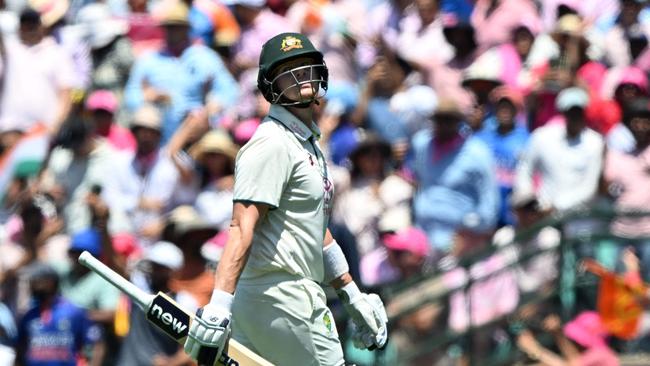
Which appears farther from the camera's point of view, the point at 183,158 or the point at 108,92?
the point at 108,92

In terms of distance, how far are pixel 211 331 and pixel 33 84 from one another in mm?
7529

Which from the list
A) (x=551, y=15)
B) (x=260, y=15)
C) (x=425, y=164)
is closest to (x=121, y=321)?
(x=425, y=164)

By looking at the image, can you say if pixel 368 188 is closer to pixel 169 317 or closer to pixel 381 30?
pixel 381 30

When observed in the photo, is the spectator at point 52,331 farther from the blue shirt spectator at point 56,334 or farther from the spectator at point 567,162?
the spectator at point 567,162

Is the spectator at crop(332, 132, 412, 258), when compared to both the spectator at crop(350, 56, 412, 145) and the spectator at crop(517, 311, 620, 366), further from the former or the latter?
the spectator at crop(517, 311, 620, 366)

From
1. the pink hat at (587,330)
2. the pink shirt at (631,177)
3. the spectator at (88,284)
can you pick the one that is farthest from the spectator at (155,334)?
the pink shirt at (631,177)

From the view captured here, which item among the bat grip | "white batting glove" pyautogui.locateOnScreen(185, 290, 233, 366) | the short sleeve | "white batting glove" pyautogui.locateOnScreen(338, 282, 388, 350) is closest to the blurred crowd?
"white batting glove" pyautogui.locateOnScreen(338, 282, 388, 350)

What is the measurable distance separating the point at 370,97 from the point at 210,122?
1341mm

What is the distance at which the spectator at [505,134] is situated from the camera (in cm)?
1314

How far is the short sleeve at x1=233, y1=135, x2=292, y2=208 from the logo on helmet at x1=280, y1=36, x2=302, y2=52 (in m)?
0.42

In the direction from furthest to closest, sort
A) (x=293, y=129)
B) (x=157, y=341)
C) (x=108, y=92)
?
(x=108, y=92), (x=157, y=341), (x=293, y=129)

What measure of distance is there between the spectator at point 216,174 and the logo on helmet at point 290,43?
466 cm

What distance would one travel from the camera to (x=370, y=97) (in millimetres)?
14039

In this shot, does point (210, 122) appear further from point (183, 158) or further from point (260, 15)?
Result: point (260, 15)
